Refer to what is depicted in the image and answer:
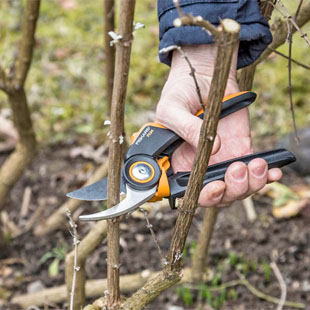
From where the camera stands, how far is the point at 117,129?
2.76 feet

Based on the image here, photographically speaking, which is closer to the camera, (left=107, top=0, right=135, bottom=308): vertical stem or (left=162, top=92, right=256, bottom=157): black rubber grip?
(left=107, top=0, right=135, bottom=308): vertical stem

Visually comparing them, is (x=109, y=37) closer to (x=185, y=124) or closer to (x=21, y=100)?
(x=21, y=100)

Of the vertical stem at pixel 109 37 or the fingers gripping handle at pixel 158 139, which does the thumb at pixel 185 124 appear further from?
the vertical stem at pixel 109 37

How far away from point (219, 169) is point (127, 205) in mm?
273

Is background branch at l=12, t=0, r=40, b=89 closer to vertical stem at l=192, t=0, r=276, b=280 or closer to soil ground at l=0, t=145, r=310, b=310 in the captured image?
soil ground at l=0, t=145, r=310, b=310

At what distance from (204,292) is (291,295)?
1.18ft

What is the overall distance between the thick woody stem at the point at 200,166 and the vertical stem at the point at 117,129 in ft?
0.27

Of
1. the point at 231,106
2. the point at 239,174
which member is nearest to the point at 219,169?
the point at 239,174

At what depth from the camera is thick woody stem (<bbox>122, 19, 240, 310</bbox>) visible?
663 mm

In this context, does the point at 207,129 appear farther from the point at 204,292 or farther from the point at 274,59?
the point at 274,59

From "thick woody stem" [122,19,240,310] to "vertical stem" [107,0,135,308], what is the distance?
0.08 m

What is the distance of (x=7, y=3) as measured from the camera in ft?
12.3

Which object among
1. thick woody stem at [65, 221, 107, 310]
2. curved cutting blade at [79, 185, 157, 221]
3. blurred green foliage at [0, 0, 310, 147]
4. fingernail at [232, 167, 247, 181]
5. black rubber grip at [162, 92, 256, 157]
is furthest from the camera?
blurred green foliage at [0, 0, 310, 147]

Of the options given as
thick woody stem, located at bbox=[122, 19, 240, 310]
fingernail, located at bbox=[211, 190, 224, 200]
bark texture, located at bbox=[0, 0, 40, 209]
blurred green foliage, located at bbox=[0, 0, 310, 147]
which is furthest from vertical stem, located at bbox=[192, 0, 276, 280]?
blurred green foliage, located at bbox=[0, 0, 310, 147]
